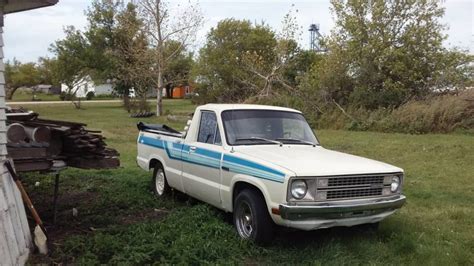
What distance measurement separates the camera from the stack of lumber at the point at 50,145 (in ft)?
20.7

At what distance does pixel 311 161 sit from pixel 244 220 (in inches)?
42.9

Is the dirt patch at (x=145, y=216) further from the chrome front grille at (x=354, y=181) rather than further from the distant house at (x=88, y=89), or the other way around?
the distant house at (x=88, y=89)

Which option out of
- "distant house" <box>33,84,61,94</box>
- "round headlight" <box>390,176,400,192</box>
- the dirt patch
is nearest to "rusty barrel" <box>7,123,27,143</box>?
the dirt patch

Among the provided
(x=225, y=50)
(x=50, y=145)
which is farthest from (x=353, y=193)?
(x=225, y=50)

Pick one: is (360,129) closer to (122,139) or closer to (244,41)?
(122,139)

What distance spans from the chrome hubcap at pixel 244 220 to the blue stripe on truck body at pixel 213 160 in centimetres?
43

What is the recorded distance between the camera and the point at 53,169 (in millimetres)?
6746

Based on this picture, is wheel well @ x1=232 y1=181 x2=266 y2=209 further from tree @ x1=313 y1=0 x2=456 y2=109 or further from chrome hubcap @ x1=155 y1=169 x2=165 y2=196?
tree @ x1=313 y1=0 x2=456 y2=109

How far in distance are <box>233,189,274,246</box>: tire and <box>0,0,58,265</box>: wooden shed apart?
2409 mm

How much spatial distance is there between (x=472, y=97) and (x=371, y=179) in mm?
15048

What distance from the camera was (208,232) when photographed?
20.2 ft

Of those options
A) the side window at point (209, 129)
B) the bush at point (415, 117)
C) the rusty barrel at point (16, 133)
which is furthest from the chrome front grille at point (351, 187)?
the bush at point (415, 117)

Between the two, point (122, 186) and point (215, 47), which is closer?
point (122, 186)

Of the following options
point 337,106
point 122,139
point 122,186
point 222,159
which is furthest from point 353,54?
point 222,159
